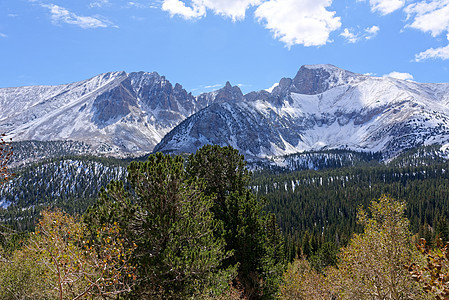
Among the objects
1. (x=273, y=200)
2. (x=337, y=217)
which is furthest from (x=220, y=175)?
(x=273, y=200)

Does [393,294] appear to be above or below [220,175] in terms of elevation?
below

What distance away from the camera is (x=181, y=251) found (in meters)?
19.1

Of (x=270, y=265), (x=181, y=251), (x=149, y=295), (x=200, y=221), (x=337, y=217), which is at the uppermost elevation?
(x=200, y=221)

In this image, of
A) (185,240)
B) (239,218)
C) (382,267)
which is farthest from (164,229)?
(382,267)

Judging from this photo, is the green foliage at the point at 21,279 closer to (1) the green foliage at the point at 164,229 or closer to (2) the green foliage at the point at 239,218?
(1) the green foliage at the point at 164,229

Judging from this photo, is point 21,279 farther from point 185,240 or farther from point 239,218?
point 239,218

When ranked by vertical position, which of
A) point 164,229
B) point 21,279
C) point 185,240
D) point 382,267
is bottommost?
point 21,279

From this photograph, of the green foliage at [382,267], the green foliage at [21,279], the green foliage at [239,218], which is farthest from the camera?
the green foliage at [21,279]

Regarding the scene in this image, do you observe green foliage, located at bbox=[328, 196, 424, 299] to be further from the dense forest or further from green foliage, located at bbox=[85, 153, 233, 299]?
green foliage, located at bbox=[85, 153, 233, 299]

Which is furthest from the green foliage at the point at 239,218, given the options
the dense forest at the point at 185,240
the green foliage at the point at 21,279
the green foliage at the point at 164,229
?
the green foliage at the point at 21,279

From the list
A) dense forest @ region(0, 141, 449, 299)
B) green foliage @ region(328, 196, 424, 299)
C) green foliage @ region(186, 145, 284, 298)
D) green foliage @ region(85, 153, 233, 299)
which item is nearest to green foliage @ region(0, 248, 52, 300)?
dense forest @ region(0, 141, 449, 299)

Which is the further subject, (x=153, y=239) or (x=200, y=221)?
(x=200, y=221)

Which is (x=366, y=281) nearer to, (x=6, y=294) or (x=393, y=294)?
(x=393, y=294)

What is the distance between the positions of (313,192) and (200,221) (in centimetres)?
17218
